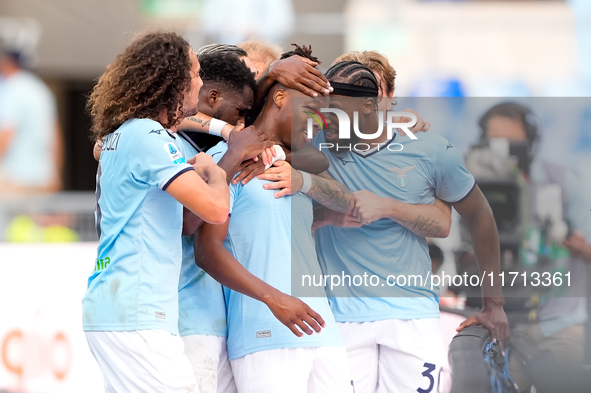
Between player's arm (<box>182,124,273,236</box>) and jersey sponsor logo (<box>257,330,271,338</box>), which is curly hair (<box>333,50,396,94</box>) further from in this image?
jersey sponsor logo (<box>257,330,271,338</box>)

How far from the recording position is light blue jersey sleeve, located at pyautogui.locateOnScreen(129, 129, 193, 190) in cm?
221

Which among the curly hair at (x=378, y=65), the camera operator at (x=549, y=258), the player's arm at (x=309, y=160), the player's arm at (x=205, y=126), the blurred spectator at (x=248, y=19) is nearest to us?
the player's arm at (x=205, y=126)

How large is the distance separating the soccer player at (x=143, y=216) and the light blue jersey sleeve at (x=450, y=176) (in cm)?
116

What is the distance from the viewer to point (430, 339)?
2.96m

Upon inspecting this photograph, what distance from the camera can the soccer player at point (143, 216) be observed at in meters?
2.23

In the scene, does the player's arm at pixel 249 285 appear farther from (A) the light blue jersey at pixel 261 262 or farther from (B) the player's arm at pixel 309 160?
(B) the player's arm at pixel 309 160

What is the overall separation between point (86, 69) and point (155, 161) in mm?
6313

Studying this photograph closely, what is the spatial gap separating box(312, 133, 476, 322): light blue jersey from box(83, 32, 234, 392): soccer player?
0.86 m

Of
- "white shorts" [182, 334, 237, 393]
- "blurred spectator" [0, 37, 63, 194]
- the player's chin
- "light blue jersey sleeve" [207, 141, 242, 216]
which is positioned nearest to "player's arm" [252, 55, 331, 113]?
the player's chin

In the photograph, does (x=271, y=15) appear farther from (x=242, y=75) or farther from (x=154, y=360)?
(x=154, y=360)

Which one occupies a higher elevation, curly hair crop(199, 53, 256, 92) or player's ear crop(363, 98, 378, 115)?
curly hair crop(199, 53, 256, 92)

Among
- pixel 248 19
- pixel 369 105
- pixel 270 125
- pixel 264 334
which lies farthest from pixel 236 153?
pixel 248 19

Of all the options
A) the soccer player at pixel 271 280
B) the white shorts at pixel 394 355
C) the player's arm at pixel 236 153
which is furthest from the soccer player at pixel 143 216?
the white shorts at pixel 394 355

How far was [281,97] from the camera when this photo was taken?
2.73 meters
